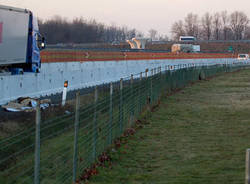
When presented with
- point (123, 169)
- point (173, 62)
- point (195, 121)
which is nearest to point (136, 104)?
point (195, 121)

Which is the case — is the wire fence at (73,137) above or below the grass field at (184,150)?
above

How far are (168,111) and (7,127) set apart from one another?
24.6ft

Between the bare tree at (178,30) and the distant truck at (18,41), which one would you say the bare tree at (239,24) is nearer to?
the bare tree at (178,30)

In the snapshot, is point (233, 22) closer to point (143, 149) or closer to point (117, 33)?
point (117, 33)

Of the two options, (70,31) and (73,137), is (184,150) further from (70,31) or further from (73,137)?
(70,31)

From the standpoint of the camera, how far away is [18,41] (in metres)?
28.0

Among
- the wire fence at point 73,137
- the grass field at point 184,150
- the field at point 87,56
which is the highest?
the field at point 87,56

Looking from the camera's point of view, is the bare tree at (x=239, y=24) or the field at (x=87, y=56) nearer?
the field at (x=87, y=56)

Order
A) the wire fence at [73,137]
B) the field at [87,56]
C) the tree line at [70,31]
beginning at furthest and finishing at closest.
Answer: the tree line at [70,31] → the field at [87,56] → the wire fence at [73,137]

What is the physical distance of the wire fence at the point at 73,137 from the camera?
7637 mm

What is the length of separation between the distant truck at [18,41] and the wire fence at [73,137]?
27.4 feet

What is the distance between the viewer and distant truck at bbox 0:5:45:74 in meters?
25.8

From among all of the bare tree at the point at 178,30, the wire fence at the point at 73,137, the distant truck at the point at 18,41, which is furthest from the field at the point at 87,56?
the bare tree at the point at 178,30

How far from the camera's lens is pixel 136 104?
16.7m
